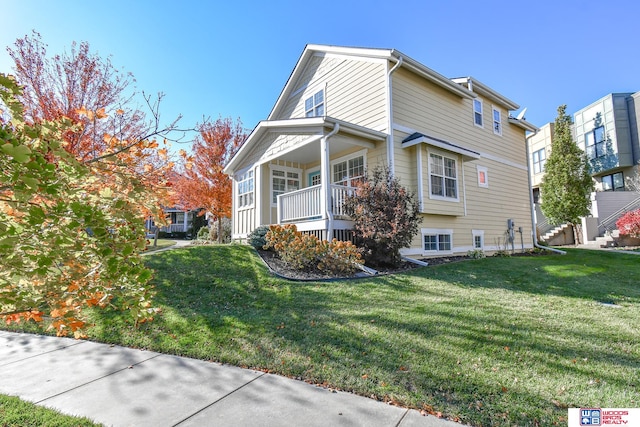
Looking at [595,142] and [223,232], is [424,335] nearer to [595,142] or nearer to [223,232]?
[223,232]

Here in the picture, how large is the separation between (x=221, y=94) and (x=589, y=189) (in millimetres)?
20190

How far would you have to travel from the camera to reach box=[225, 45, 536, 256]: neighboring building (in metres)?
9.45

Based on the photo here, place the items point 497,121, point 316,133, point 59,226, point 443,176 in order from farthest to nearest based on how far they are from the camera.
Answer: point 497,121
point 443,176
point 316,133
point 59,226

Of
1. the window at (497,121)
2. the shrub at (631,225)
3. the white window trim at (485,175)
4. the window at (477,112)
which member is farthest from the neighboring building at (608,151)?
the window at (477,112)

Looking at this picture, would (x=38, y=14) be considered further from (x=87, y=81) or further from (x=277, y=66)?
(x=277, y=66)

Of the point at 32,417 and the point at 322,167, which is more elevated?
the point at 322,167

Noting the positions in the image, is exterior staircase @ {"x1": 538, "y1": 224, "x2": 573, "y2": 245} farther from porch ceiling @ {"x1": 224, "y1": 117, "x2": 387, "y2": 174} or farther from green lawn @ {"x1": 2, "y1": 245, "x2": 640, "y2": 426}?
porch ceiling @ {"x1": 224, "y1": 117, "x2": 387, "y2": 174}

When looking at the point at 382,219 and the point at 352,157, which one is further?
the point at 352,157

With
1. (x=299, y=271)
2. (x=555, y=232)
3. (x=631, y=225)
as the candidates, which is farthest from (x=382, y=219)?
(x=555, y=232)

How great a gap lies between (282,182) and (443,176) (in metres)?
5.66

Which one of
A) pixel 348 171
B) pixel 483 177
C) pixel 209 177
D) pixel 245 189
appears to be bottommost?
pixel 245 189

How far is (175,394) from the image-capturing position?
2701mm

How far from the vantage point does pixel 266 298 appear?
5.48 m

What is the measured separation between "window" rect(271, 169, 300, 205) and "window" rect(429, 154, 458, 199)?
4.95 m
